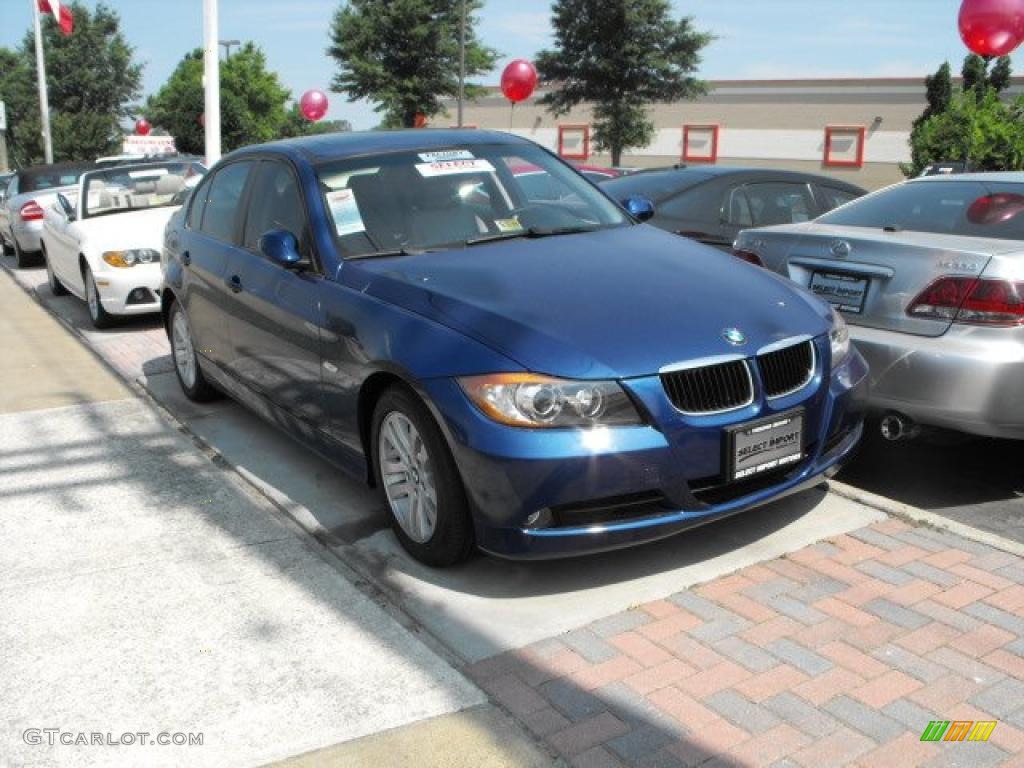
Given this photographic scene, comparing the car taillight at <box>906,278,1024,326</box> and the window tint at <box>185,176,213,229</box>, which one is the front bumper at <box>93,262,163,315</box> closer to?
the window tint at <box>185,176,213,229</box>

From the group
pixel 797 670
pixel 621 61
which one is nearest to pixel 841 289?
pixel 797 670

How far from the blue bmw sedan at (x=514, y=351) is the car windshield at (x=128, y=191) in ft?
17.2

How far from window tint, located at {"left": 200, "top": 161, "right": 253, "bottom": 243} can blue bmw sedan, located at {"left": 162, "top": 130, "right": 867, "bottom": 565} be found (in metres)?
0.25

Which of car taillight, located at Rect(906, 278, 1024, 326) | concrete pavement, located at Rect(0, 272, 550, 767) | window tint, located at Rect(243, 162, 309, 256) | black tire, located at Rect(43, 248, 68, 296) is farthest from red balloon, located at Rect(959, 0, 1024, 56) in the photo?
black tire, located at Rect(43, 248, 68, 296)

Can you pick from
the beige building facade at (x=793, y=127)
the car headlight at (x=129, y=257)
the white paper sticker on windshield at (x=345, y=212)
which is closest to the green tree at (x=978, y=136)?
the car headlight at (x=129, y=257)

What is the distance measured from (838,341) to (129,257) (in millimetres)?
6817

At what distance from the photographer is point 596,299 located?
155 inches

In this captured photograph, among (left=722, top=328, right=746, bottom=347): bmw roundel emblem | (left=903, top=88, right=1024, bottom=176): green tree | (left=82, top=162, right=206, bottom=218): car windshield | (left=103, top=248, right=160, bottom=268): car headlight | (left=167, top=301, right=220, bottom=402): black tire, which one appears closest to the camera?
(left=722, top=328, right=746, bottom=347): bmw roundel emblem

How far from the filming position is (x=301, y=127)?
8300cm

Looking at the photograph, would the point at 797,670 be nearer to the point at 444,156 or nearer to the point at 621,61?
the point at 444,156

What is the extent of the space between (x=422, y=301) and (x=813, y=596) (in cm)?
179

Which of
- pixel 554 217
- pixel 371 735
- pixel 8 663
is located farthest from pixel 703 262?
pixel 8 663

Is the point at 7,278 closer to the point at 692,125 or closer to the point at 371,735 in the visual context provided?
the point at 371,735

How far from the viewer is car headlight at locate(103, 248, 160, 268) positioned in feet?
30.0
